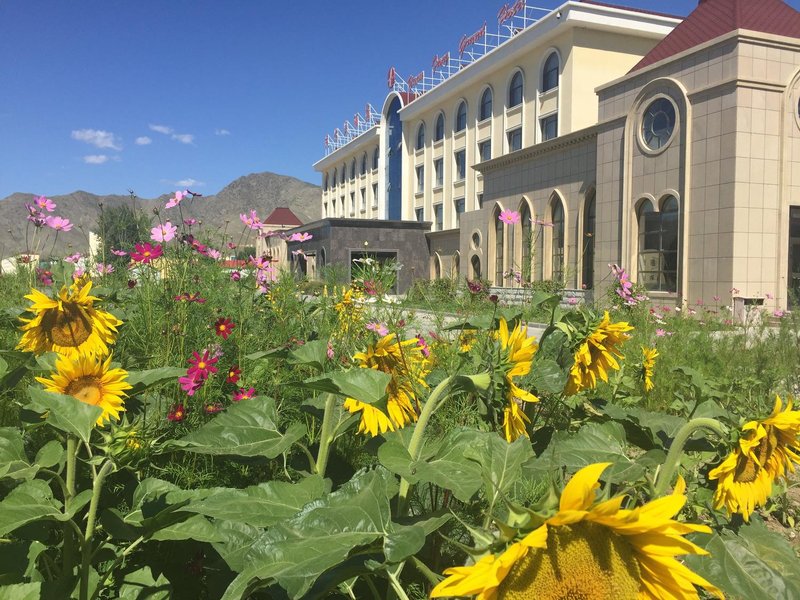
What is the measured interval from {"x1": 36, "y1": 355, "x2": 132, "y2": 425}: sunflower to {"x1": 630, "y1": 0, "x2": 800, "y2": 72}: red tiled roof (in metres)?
19.7

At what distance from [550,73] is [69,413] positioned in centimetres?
2749

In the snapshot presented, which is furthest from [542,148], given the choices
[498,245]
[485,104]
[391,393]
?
[391,393]

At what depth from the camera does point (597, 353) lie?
187 cm

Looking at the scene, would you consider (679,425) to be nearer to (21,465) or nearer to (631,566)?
(631,566)

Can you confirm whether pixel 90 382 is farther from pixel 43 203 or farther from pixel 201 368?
pixel 43 203

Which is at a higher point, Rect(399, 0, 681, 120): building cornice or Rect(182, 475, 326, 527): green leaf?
Rect(399, 0, 681, 120): building cornice

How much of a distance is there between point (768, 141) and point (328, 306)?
610 inches

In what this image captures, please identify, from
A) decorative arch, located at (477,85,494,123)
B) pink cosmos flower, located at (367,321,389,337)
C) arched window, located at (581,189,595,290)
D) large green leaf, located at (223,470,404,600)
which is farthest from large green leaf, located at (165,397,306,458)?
decorative arch, located at (477,85,494,123)

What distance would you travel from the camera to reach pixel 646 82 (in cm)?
1700

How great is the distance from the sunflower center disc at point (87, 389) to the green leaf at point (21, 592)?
0.56m

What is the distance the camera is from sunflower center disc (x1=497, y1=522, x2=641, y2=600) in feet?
2.27

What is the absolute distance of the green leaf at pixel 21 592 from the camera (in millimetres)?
990

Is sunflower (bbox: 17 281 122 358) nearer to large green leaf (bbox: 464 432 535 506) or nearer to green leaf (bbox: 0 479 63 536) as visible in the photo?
green leaf (bbox: 0 479 63 536)

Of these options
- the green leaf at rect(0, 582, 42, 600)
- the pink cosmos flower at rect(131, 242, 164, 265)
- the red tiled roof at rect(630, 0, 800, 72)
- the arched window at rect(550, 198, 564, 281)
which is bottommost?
the green leaf at rect(0, 582, 42, 600)
